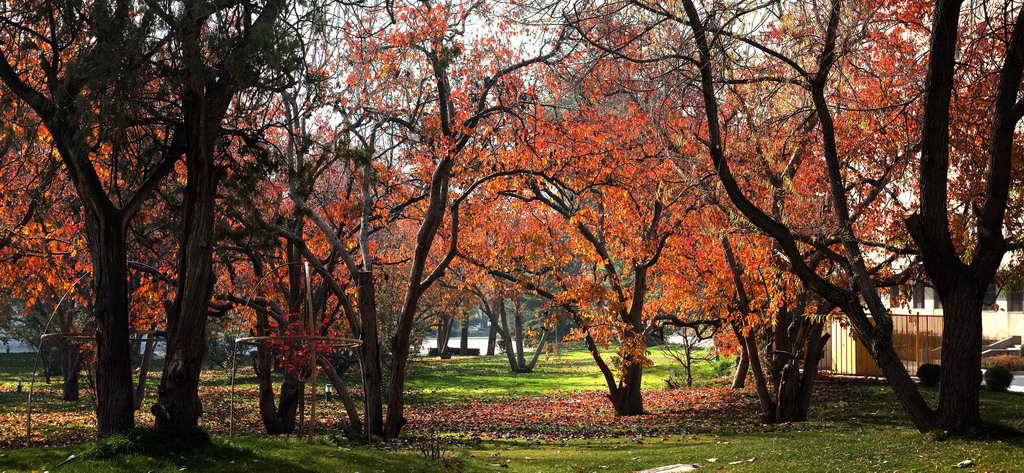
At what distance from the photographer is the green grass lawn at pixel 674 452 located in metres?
10.3

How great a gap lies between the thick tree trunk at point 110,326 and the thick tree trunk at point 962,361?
10.6 metres

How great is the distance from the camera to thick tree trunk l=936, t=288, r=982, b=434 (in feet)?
37.8

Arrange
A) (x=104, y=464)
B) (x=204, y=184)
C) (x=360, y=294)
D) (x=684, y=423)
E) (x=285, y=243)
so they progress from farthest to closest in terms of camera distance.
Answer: (x=285, y=243), (x=684, y=423), (x=360, y=294), (x=204, y=184), (x=104, y=464)

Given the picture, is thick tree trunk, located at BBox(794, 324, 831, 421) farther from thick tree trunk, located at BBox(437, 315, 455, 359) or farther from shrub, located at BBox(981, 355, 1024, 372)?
thick tree trunk, located at BBox(437, 315, 455, 359)

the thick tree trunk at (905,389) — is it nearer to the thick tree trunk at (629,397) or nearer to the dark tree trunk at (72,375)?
the thick tree trunk at (629,397)

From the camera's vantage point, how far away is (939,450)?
35.1 feet

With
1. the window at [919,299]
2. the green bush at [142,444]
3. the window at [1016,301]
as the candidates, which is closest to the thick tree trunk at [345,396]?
the green bush at [142,444]

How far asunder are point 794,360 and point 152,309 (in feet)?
49.6

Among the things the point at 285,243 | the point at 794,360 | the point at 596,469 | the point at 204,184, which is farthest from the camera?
the point at 285,243

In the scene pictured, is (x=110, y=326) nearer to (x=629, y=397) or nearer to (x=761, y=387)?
(x=761, y=387)

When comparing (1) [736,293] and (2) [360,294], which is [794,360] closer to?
(1) [736,293]

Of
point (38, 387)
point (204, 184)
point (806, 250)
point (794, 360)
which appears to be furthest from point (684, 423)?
point (38, 387)

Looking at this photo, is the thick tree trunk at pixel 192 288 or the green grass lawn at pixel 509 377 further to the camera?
the green grass lawn at pixel 509 377

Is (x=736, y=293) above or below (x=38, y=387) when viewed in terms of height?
above
